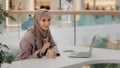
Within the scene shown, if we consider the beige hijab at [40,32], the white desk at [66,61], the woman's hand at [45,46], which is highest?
the beige hijab at [40,32]

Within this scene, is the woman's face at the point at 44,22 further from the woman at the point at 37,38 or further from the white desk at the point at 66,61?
the white desk at the point at 66,61

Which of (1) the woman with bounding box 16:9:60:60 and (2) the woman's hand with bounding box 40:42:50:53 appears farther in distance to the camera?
(1) the woman with bounding box 16:9:60:60

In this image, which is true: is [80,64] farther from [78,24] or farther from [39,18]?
[78,24]

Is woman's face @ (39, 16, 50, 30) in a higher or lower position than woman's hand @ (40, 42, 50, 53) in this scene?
higher

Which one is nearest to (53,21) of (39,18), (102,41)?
(102,41)

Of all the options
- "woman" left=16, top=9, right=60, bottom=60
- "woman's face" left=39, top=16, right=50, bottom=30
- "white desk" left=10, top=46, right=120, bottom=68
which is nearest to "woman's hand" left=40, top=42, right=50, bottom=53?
"woman" left=16, top=9, right=60, bottom=60

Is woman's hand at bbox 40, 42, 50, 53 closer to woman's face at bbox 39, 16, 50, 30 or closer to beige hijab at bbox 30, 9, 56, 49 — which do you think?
beige hijab at bbox 30, 9, 56, 49

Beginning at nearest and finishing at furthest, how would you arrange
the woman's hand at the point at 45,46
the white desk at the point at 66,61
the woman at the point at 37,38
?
the white desk at the point at 66,61, the woman's hand at the point at 45,46, the woman at the point at 37,38

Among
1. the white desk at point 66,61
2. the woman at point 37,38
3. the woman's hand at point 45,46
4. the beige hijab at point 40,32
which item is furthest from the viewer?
the beige hijab at point 40,32

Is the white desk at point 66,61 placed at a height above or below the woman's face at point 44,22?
below

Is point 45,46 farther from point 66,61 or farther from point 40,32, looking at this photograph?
point 66,61

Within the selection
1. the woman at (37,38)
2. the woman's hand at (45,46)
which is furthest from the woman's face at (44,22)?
the woman's hand at (45,46)

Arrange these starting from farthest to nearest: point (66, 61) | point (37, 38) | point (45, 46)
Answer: point (37, 38)
point (45, 46)
point (66, 61)

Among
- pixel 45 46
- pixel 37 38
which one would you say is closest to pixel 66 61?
pixel 45 46
